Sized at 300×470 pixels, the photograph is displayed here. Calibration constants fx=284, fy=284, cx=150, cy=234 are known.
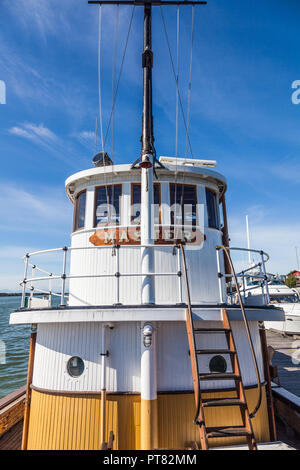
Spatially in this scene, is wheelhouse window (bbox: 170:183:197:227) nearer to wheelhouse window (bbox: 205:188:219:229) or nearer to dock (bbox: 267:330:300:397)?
wheelhouse window (bbox: 205:188:219:229)

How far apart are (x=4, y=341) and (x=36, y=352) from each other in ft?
77.2

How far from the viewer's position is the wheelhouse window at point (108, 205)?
6.98 m

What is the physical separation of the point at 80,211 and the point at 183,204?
2.69 meters

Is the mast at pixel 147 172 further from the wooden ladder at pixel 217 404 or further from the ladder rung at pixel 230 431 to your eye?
the ladder rung at pixel 230 431

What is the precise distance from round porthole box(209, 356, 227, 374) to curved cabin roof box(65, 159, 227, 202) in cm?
402

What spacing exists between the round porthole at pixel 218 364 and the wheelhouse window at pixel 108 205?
3.65 m

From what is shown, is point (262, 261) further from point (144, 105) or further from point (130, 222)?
point (144, 105)

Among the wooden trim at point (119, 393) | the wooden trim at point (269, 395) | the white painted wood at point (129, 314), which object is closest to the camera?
the white painted wood at point (129, 314)

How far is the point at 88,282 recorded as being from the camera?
6.39 m

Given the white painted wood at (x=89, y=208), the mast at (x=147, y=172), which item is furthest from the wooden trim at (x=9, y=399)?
the mast at (x=147, y=172)

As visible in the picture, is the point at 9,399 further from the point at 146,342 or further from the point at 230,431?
the point at 230,431

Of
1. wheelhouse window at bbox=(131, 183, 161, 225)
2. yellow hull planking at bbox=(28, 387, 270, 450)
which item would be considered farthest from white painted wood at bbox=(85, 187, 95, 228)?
yellow hull planking at bbox=(28, 387, 270, 450)

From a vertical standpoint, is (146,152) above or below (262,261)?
above

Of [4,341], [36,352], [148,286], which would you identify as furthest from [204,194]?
[4,341]
